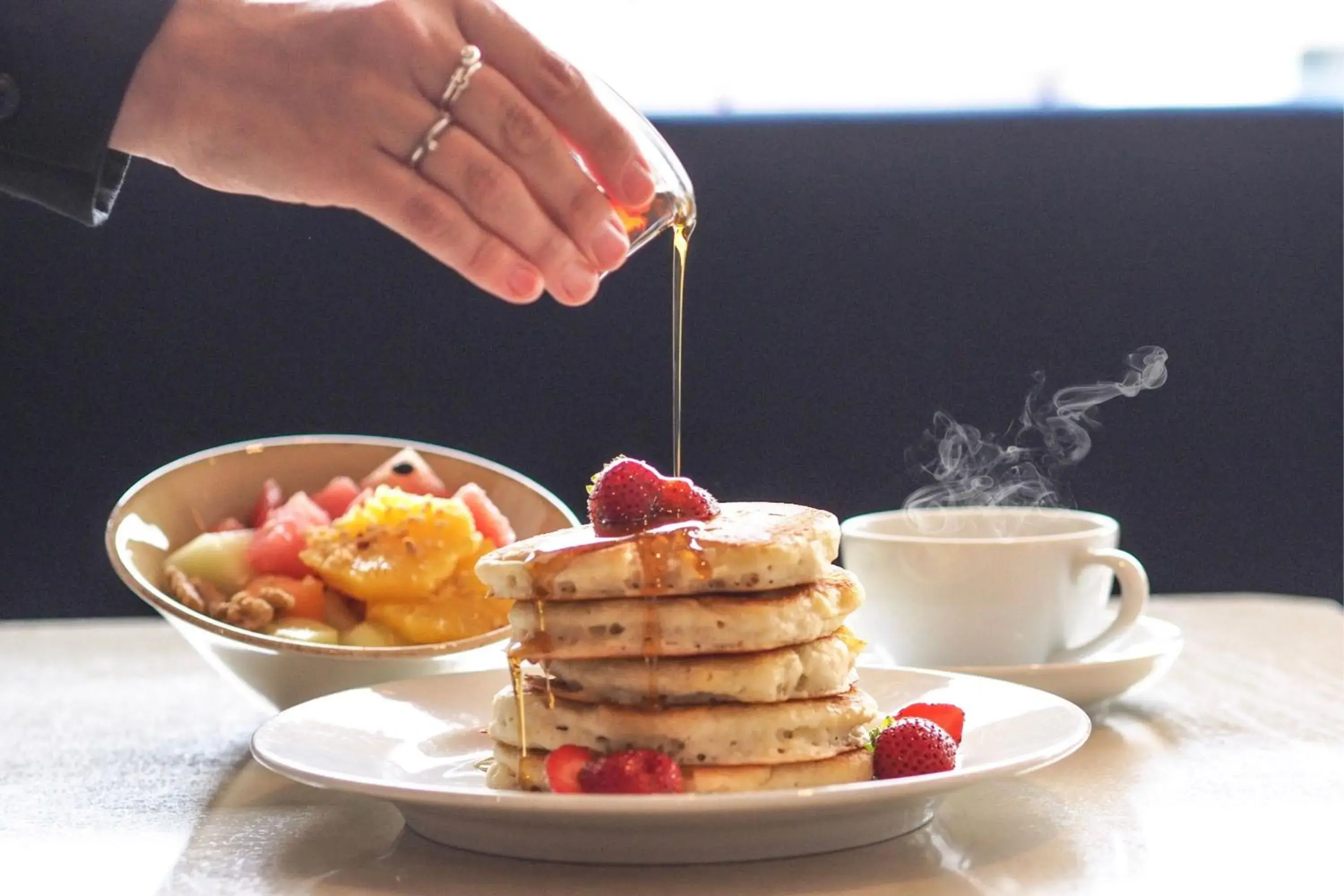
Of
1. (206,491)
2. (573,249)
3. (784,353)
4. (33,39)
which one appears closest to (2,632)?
(206,491)

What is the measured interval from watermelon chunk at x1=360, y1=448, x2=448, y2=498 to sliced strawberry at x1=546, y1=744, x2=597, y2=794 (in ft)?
2.17

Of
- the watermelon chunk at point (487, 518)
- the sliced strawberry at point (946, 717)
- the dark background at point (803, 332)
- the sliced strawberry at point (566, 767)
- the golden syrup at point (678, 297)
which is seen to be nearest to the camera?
the sliced strawberry at point (566, 767)

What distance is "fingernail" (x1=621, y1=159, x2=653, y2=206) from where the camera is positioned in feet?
3.93

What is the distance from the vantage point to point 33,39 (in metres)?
1.22

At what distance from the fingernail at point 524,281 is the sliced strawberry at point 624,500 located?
175 mm

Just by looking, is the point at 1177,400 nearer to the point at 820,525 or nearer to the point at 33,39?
the point at 820,525

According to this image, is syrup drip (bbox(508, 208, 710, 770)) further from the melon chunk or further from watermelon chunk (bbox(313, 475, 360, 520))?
watermelon chunk (bbox(313, 475, 360, 520))

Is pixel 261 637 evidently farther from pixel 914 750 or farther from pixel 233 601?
pixel 914 750

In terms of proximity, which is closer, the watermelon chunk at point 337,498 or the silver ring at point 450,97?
the silver ring at point 450,97

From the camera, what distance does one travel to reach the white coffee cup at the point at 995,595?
1.46m

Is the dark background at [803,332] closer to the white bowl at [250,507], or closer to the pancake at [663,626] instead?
the white bowl at [250,507]

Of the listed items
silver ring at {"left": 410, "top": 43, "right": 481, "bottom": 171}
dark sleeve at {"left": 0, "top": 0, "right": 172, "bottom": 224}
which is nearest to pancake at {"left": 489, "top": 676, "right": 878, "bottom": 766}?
silver ring at {"left": 410, "top": 43, "right": 481, "bottom": 171}

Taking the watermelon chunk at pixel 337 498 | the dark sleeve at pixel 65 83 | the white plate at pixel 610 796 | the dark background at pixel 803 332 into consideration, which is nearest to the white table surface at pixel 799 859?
the white plate at pixel 610 796

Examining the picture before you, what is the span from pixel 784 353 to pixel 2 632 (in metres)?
1.62
